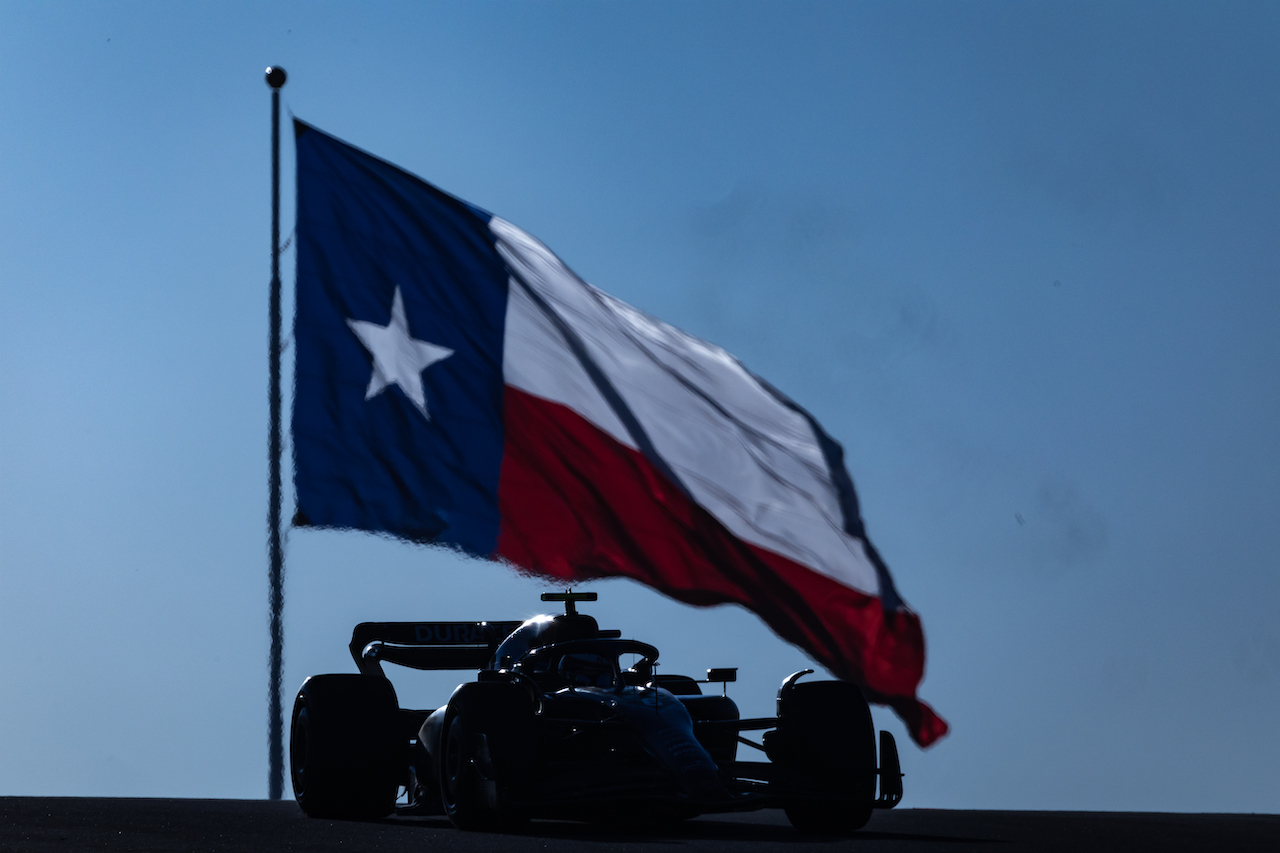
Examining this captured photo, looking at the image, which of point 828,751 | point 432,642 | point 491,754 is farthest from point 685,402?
point 491,754

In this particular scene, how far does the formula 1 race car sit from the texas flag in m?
3.24

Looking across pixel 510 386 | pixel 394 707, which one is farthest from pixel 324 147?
pixel 394 707

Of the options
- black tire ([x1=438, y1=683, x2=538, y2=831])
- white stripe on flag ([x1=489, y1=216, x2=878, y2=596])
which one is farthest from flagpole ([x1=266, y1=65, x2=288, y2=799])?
black tire ([x1=438, y1=683, x2=538, y2=831])

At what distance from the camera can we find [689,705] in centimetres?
1441

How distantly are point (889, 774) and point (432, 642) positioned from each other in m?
5.32

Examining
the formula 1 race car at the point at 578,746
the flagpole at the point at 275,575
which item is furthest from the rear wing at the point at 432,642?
the flagpole at the point at 275,575

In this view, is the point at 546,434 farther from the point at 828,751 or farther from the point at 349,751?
the point at 828,751

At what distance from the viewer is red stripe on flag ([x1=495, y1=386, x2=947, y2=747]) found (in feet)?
60.1

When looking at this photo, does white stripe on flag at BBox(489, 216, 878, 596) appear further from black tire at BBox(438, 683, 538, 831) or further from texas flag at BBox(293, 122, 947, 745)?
black tire at BBox(438, 683, 538, 831)

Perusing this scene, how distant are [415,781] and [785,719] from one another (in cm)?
319

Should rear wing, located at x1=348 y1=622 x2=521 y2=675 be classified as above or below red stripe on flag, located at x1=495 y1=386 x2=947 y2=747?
below

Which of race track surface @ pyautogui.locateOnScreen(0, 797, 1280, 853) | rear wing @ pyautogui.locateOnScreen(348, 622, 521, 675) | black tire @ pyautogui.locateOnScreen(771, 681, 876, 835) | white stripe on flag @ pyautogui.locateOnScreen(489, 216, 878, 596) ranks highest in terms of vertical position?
white stripe on flag @ pyautogui.locateOnScreen(489, 216, 878, 596)

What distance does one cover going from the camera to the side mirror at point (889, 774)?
13055mm

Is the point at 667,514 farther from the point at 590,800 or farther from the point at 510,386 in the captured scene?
the point at 590,800
